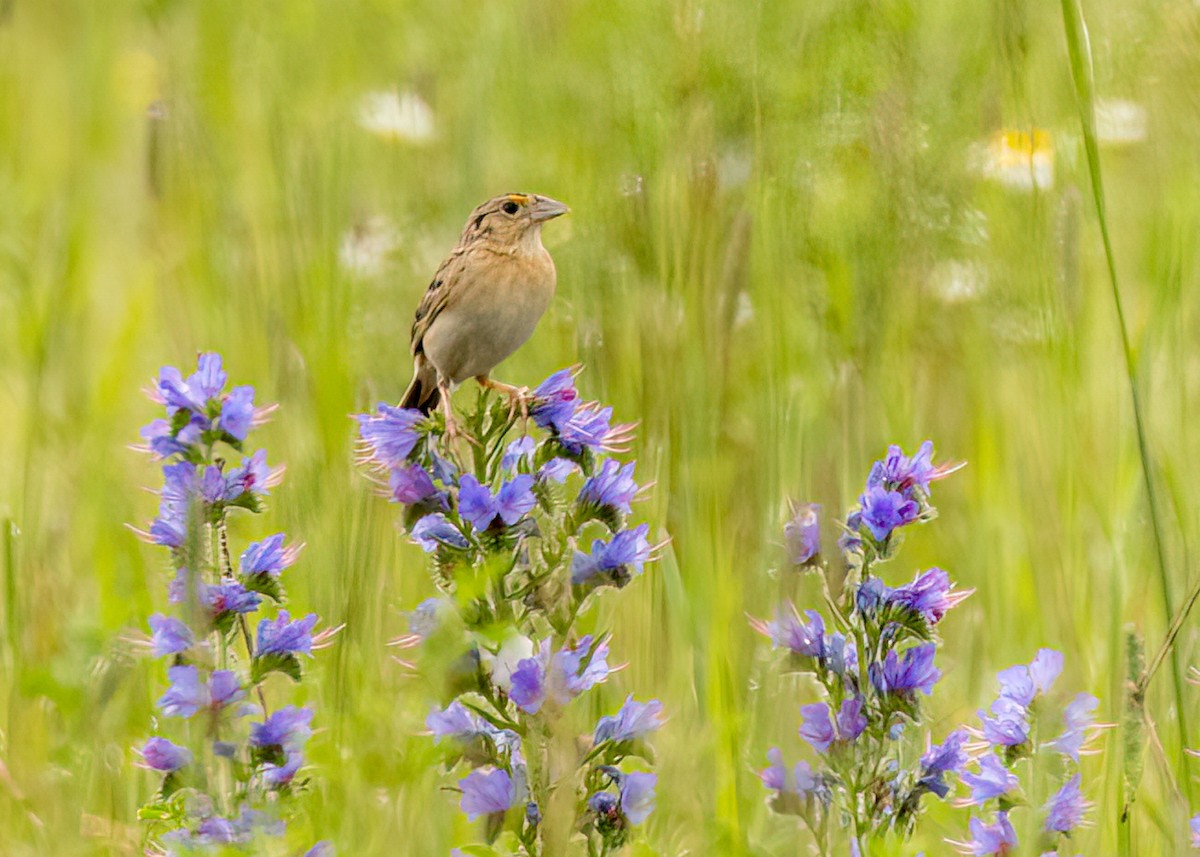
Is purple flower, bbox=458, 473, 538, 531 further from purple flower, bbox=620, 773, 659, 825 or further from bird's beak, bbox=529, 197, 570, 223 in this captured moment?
bird's beak, bbox=529, 197, 570, 223

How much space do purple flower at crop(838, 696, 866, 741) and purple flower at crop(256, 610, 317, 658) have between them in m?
0.60

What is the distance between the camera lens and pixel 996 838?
2.01 metres

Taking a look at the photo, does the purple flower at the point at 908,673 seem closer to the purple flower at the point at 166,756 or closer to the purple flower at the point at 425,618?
the purple flower at the point at 425,618

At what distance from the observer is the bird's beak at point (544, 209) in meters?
3.32

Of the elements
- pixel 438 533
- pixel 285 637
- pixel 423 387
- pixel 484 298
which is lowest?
pixel 285 637

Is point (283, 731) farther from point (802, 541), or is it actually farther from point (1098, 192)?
point (1098, 192)

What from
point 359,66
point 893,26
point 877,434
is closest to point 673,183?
point 893,26

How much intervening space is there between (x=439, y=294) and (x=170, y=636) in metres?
1.48

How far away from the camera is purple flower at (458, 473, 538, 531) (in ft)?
6.11

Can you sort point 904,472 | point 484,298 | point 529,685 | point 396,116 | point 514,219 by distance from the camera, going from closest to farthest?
1. point 529,685
2. point 904,472
3. point 484,298
4. point 514,219
5. point 396,116

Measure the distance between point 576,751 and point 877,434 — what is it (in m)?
1.67

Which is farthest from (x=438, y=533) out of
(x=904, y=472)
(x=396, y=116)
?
(x=396, y=116)

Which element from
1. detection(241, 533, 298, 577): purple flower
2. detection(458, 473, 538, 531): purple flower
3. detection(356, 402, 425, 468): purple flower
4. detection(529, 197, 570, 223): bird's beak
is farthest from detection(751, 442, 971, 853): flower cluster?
detection(529, 197, 570, 223): bird's beak

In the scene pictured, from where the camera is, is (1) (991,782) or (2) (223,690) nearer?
(2) (223,690)
